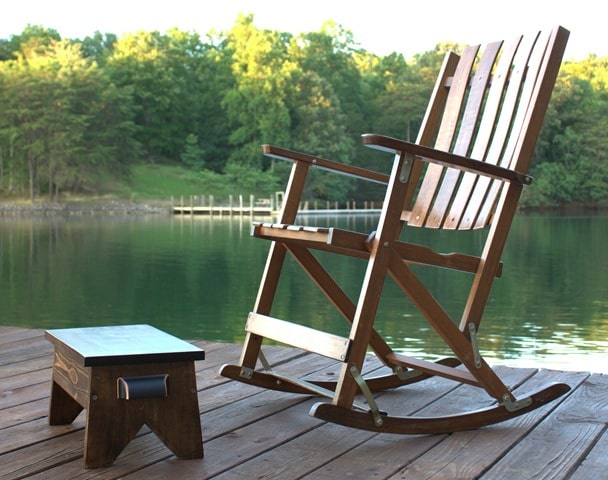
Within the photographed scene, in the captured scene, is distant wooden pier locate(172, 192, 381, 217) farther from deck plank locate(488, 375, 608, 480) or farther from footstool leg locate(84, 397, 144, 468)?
footstool leg locate(84, 397, 144, 468)

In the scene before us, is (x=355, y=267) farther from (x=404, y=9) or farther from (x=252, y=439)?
(x=404, y=9)

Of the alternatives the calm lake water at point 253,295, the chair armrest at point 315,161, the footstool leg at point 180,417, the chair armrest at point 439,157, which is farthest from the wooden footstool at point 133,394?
the calm lake water at point 253,295

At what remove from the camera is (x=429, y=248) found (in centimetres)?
210

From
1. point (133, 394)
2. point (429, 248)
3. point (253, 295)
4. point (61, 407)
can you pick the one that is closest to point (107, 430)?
point (133, 394)

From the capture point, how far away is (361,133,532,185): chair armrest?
188cm

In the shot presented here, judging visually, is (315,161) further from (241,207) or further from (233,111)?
(233,111)

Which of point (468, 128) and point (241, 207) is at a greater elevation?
point (468, 128)

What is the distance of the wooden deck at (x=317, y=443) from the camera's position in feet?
5.77

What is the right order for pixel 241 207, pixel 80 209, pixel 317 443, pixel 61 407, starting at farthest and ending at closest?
pixel 80 209 < pixel 241 207 < pixel 61 407 < pixel 317 443

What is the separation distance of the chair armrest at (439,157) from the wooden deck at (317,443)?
→ 1.95 ft

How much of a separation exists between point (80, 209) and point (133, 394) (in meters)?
36.0

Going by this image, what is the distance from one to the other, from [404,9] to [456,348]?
4954 cm

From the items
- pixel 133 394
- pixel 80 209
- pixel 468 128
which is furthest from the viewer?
pixel 80 209

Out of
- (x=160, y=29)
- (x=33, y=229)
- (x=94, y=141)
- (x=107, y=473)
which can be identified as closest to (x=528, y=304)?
(x=107, y=473)
